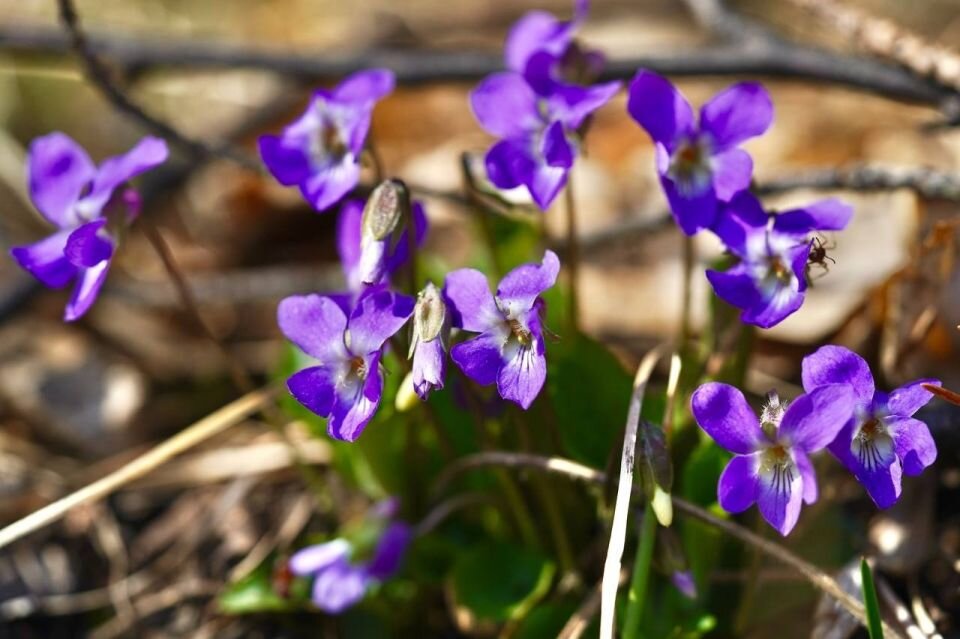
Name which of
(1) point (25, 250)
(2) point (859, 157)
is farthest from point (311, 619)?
(2) point (859, 157)

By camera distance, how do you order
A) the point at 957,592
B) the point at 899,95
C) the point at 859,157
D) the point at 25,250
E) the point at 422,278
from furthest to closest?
the point at 859,157 < the point at 899,95 < the point at 422,278 < the point at 957,592 < the point at 25,250

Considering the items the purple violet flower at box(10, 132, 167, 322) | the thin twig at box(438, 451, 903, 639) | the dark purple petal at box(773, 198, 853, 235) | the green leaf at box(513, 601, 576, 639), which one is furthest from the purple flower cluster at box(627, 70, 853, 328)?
the purple violet flower at box(10, 132, 167, 322)

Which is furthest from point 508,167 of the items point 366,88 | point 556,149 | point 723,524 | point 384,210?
point 723,524

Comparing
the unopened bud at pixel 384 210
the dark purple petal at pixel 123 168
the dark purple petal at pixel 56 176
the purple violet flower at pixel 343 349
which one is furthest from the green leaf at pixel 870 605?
the dark purple petal at pixel 56 176

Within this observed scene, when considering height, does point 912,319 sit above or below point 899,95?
below

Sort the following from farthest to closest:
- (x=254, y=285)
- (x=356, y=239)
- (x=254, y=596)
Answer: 1. (x=254, y=285)
2. (x=254, y=596)
3. (x=356, y=239)

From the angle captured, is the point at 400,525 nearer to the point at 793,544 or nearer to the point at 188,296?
the point at 188,296

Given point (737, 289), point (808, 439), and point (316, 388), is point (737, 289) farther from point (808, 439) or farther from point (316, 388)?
point (316, 388)
